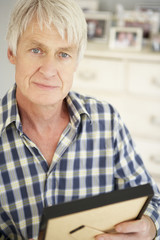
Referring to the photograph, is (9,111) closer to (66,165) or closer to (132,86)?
(66,165)

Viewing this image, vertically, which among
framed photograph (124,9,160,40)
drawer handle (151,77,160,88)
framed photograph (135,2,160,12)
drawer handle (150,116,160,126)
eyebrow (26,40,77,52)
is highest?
A: eyebrow (26,40,77,52)

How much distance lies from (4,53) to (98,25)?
1.22m

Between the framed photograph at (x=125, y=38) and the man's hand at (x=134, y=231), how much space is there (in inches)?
52.9

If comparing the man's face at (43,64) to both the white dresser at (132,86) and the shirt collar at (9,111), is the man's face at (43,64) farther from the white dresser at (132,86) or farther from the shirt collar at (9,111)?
the white dresser at (132,86)

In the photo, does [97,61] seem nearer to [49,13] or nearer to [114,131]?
[114,131]

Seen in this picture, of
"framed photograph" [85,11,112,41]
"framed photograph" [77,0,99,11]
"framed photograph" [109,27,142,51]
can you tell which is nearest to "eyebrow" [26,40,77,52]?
"framed photograph" [109,27,142,51]

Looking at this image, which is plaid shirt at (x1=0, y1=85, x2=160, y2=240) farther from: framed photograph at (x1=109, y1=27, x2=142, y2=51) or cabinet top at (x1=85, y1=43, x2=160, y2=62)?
framed photograph at (x1=109, y1=27, x2=142, y2=51)

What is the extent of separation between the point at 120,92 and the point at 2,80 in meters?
1.04

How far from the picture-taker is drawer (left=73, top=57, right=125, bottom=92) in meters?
1.97

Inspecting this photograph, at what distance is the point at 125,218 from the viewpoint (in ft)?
2.32

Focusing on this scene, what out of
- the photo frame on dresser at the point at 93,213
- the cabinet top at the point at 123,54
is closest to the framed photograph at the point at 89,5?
the cabinet top at the point at 123,54

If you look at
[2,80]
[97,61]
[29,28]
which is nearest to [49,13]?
[29,28]

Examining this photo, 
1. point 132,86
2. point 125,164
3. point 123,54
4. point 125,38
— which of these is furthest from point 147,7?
point 125,164

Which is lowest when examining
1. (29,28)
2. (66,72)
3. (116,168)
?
(116,168)
